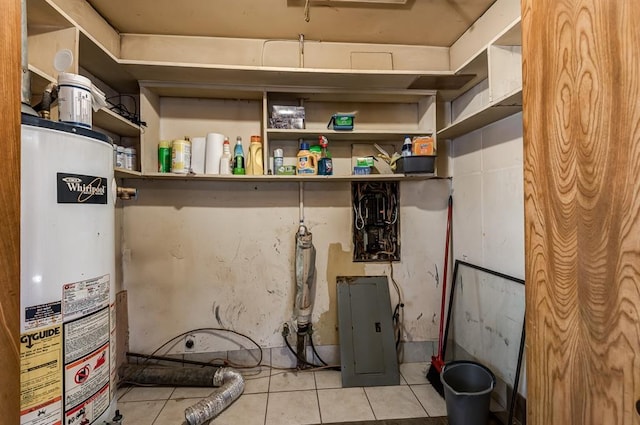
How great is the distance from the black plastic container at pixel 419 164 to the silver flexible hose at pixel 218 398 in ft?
6.19

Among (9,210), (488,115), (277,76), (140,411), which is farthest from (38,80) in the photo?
(488,115)

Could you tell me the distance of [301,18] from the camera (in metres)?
1.97

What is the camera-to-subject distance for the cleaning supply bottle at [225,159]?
83.7 inches

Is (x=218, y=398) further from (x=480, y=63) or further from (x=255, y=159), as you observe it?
(x=480, y=63)

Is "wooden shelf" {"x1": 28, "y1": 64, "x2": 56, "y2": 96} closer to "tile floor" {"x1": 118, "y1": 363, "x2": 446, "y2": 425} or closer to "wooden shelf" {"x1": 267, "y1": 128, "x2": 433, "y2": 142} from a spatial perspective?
"wooden shelf" {"x1": 267, "y1": 128, "x2": 433, "y2": 142}

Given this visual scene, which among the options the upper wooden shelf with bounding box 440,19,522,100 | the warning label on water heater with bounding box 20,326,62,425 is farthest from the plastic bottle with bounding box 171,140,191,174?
the upper wooden shelf with bounding box 440,19,522,100

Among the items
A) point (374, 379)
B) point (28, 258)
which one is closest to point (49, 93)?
point (28, 258)

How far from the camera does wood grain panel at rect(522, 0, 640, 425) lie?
22.7 inches

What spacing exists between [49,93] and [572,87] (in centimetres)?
164

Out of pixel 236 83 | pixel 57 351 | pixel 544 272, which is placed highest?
pixel 236 83

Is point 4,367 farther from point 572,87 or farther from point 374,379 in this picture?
point 374,379

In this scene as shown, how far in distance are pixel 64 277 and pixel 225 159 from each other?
1.43 m

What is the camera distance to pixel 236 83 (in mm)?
2113

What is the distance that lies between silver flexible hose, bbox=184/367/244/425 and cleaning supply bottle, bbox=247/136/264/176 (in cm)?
144
